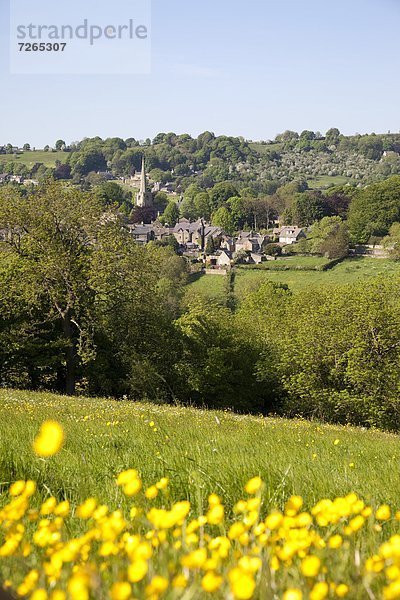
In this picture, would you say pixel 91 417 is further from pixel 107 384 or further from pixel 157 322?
pixel 157 322

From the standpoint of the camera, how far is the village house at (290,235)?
142750mm

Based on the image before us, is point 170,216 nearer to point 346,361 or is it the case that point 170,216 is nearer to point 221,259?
point 221,259

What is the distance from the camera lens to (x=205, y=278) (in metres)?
108

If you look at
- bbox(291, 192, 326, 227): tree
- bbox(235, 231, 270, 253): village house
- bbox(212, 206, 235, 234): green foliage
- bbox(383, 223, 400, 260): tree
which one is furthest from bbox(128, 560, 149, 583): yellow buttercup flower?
bbox(212, 206, 235, 234): green foliage

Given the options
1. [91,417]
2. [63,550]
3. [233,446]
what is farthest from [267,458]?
[91,417]

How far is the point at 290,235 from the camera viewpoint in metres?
145

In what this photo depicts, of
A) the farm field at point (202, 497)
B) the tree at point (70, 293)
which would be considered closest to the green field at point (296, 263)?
the tree at point (70, 293)

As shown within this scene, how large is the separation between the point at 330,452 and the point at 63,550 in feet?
16.1

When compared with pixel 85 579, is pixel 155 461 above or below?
below

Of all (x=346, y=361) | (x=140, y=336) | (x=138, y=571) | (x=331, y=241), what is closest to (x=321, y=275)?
(x=331, y=241)

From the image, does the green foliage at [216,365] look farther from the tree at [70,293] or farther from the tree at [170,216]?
the tree at [170,216]

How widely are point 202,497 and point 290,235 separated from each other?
143879 mm

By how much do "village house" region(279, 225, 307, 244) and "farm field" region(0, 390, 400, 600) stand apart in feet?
451

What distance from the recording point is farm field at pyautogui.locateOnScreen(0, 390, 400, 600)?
193 cm
